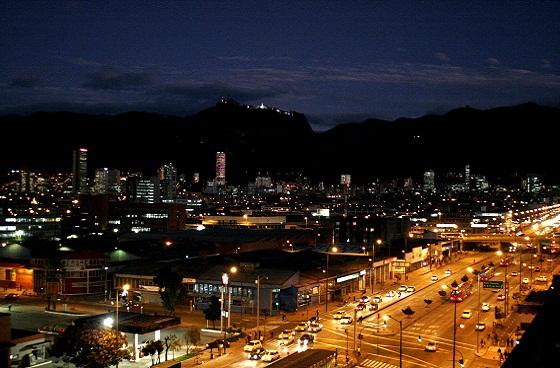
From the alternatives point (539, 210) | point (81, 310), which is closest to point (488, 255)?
point (81, 310)

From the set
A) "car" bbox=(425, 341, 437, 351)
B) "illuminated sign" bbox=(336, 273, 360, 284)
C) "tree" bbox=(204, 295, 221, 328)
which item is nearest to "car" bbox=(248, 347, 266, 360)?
"tree" bbox=(204, 295, 221, 328)

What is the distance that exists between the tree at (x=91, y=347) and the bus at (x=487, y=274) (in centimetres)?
1940

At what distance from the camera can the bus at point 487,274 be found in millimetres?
30922

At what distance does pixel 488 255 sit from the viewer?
156ft

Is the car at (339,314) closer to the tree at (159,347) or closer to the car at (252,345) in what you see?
the car at (252,345)

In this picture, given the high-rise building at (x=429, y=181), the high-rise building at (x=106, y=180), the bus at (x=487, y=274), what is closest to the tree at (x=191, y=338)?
Result: the bus at (x=487, y=274)

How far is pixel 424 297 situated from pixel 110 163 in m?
114

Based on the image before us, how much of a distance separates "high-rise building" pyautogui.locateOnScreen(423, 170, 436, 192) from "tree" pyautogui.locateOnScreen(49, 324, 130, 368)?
131 metres

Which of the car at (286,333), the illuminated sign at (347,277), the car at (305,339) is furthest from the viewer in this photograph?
the illuminated sign at (347,277)

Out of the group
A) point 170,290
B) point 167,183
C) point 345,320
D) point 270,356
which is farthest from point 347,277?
point 167,183

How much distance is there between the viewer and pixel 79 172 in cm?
11912

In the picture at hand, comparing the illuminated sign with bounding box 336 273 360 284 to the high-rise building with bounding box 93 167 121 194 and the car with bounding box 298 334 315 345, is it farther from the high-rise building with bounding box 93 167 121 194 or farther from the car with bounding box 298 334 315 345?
the high-rise building with bounding box 93 167 121 194

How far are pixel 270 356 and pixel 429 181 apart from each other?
134492mm

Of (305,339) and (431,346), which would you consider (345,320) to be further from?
(431,346)
